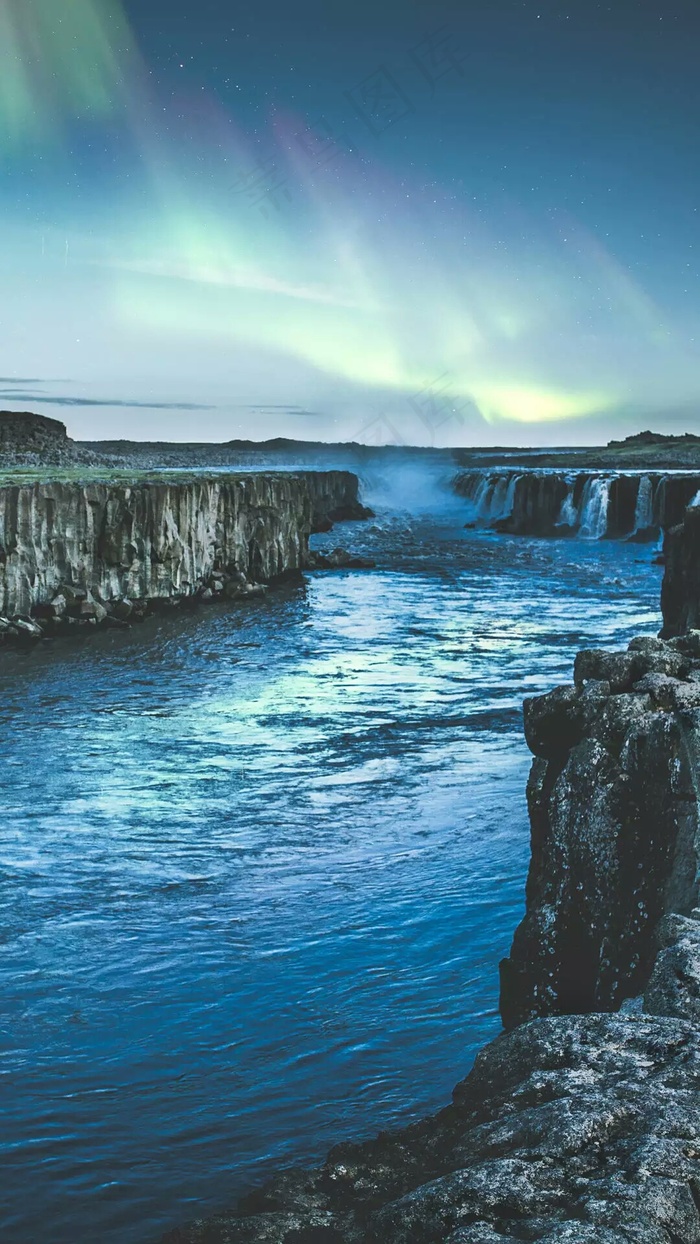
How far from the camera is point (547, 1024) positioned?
604 centimetres

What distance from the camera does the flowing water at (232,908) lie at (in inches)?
304

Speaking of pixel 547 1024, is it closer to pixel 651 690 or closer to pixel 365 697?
pixel 651 690

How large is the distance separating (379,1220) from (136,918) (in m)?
7.62

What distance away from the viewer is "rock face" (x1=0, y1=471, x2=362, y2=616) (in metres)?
31.5

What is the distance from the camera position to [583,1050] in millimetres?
5574

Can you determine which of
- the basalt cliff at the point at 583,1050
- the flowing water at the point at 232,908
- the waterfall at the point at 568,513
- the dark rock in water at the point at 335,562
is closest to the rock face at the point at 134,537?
the dark rock in water at the point at 335,562

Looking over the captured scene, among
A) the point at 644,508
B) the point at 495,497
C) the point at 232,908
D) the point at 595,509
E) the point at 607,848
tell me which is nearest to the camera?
the point at 607,848

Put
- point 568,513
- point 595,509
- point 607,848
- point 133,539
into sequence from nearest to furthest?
point 607,848, point 133,539, point 595,509, point 568,513

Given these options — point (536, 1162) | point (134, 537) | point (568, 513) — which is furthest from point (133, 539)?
point (568, 513)

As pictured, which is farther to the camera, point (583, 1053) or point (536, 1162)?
point (583, 1053)

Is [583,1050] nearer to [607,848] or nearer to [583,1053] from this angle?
[583,1053]

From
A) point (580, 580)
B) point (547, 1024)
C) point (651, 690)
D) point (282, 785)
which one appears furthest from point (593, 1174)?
point (580, 580)

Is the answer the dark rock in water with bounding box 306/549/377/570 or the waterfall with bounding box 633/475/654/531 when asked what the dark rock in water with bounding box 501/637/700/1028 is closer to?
the dark rock in water with bounding box 306/549/377/570

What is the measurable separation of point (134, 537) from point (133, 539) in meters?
0.07
